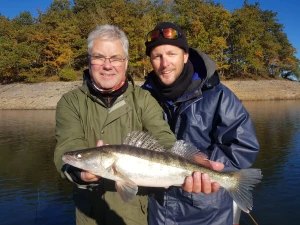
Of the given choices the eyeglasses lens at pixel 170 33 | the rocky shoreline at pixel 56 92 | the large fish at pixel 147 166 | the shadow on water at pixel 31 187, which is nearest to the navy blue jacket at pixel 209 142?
the large fish at pixel 147 166

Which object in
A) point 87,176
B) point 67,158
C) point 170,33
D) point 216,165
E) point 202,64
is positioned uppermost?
point 170,33

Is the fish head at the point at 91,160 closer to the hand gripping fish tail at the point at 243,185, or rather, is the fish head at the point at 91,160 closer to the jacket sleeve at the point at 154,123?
the jacket sleeve at the point at 154,123

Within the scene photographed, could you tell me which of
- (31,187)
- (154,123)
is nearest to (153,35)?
(154,123)

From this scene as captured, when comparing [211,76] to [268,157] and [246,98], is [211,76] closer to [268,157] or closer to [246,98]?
[268,157]

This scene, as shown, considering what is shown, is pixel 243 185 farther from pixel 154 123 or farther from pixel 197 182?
pixel 154 123

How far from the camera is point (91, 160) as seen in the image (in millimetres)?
3504

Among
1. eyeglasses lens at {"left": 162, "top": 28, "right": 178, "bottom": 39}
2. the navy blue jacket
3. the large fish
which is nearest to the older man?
the large fish

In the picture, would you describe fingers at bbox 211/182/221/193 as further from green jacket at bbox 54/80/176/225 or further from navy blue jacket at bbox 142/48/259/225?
green jacket at bbox 54/80/176/225

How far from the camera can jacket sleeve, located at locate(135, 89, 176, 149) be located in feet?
12.7

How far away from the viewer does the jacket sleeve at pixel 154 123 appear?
3881 millimetres

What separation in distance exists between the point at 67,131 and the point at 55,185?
30.6 feet

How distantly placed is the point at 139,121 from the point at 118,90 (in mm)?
500

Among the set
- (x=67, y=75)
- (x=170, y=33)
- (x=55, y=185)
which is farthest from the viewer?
(x=67, y=75)

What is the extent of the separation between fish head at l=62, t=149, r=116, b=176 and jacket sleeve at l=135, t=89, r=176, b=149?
0.69 meters
